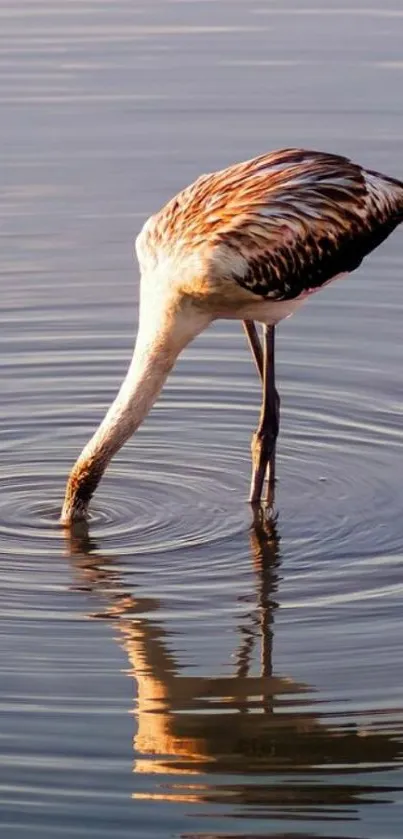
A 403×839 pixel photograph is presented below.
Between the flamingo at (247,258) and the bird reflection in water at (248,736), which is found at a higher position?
the flamingo at (247,258)

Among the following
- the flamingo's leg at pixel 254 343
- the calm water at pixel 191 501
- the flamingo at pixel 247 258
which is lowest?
the calm water at pixel 191 501

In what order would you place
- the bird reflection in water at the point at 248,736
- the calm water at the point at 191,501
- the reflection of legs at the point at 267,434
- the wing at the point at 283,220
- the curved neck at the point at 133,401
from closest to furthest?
the bird reflection in water at the point at 248,736, the calm water at the point at 191,501, the curved neck at the point at 133,401, the wing at the point at 283,220, the reflection of legs at the point at 267,434

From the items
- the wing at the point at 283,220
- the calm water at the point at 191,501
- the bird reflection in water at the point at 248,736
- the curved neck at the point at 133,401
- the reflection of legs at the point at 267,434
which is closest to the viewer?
the bird reflection in water at the point at 248,736

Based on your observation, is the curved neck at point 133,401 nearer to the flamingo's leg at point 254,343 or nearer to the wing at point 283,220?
the wing at point 283,220

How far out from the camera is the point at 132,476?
10438 millimetres

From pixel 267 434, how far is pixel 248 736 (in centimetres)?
315

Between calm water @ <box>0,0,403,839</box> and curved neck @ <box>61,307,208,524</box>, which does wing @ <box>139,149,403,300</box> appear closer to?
curved neck @ <box>61,307,208,524</box>

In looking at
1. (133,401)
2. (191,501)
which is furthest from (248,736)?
(191,501)

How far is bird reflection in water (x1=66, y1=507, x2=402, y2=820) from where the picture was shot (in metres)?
7.03

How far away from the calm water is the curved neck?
7.2 inches

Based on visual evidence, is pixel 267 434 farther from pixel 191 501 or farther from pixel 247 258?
pixel 247 258

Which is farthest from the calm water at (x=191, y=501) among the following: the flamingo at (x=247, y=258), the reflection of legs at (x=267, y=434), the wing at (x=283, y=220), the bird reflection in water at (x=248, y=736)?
the wing at (x=283, y=220)

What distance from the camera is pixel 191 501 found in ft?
33.1

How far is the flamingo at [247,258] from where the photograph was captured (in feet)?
31.8
